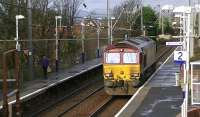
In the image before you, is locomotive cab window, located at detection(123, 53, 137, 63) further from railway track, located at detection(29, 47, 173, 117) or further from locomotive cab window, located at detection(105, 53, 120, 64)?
railway track, located at detection(29, 47, 173, 117)

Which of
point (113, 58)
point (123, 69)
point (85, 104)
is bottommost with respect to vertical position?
point (85, 104)

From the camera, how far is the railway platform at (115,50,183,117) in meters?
22.0

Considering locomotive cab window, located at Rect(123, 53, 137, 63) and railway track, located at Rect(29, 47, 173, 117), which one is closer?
railway track, located at Rect(29, 47, 173, 117)

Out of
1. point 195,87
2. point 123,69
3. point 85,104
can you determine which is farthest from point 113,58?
point 195,87

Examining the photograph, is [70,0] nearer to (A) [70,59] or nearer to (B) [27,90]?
(A) [70,59]

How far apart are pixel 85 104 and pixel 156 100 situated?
4.18 m

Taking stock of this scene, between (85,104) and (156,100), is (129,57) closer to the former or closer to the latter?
(85,104)

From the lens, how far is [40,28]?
145 ft

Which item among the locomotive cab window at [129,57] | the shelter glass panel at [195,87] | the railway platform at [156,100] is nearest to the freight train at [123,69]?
the locomotive cab window at [129,57]

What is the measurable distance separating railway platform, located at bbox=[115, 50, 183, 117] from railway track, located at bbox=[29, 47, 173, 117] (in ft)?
4.17

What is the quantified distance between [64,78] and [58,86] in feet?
11.5

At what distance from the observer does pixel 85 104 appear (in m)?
28.2

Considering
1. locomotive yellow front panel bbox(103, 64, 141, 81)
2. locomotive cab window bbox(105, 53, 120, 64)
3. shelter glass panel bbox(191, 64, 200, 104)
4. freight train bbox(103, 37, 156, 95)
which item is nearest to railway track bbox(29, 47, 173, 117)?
freight train bbox(103, 37, 156, 95)

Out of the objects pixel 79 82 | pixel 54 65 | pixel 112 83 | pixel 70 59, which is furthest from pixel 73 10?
pixel 112 83
